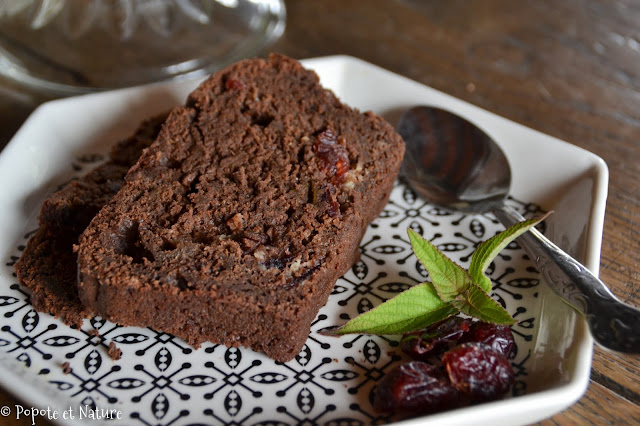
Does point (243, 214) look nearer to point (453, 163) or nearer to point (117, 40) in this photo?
point (453, 163)

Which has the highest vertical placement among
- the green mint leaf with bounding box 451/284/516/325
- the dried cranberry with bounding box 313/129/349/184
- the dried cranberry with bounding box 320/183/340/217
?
the dried cranberry with bounding box 313/129/349/184

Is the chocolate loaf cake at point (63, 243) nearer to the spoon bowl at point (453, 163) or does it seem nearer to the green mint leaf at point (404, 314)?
the green mint leaf at point (404, 314)

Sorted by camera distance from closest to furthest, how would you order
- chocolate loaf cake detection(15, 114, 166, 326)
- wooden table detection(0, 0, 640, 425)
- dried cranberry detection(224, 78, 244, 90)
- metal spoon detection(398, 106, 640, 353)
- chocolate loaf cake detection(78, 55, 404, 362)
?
chocolate loaf cake detection(78, 55, 404, 362), chocolate loaf cake detection(15, 114, 166, 326), metal spoon detection(398, 106, 640, 353), dried cranberry detection(224, 78, 244, 90), wooden table detection(0, 0, 640, 425)

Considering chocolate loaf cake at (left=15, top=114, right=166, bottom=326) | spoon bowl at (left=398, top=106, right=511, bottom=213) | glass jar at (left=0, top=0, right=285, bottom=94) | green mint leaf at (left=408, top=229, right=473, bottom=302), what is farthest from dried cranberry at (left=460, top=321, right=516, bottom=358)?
glass jar at (left=0, top=0, right=285, bottom=94)

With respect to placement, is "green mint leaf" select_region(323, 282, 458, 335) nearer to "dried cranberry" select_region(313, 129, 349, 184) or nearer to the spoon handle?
the spoon handle

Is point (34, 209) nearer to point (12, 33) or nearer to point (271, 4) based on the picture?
point (12, 33)
